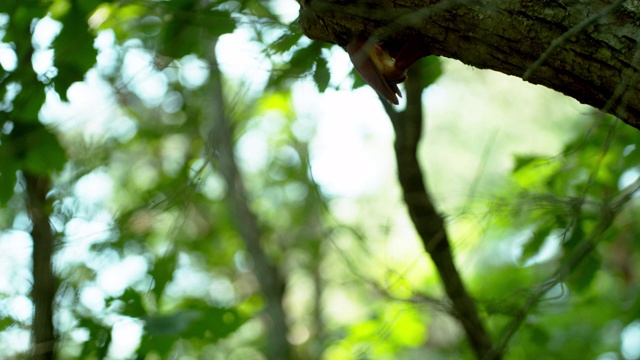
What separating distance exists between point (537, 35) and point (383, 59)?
363 millimetres

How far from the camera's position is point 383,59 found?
1579mm

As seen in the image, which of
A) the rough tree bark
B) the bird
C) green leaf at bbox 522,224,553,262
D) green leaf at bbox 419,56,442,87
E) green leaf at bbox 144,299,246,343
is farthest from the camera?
green leaf at bbox 522,224,553,262

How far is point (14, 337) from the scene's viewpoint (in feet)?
9.29

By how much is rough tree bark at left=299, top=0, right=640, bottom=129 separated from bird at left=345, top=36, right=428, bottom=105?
0.18 ft

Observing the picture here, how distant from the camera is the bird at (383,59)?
151 cm

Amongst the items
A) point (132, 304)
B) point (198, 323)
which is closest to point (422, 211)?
point (198, 323)

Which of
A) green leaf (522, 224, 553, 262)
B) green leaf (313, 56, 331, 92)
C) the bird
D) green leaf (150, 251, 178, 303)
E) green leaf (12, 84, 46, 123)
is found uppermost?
the bird

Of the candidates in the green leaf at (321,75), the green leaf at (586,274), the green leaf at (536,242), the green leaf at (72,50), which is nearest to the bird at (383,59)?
the green leaf at (321,75)

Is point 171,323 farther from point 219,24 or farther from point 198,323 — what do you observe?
point 219,24

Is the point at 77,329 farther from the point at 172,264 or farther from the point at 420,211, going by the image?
the point at 420,211

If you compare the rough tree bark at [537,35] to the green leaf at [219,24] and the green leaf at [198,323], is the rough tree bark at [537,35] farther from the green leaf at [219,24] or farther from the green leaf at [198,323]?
the green leaf at [198,323]

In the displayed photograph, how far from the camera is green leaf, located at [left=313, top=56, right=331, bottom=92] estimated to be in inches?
83.5

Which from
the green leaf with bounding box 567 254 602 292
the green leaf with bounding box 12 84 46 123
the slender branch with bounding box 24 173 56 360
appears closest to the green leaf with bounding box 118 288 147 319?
the slender branch with bounding box 24 173 56 360

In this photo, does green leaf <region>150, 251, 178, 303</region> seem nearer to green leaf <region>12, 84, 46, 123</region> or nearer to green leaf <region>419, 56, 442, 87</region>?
green leaf <region>12, 84, 46, 123</region>
